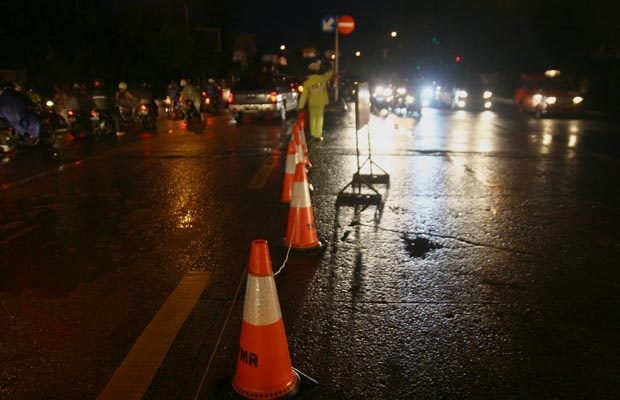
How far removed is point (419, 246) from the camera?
6.43m

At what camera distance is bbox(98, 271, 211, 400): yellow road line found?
3.61 m

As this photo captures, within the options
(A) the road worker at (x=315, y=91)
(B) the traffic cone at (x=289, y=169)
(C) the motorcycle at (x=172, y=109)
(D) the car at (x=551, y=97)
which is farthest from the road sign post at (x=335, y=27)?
(B) the traffic cone at (x=289, y=169)

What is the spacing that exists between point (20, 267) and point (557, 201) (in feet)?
22.7

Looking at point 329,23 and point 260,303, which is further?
point 329,23

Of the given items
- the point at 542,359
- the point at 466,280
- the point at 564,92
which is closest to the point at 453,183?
the point at 466,280

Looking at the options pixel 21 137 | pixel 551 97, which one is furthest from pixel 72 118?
pixel 551 97

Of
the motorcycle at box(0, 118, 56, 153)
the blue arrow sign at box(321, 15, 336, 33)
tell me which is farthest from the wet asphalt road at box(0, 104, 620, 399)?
the blue arrow sign at box(321, 15, 336, 33)

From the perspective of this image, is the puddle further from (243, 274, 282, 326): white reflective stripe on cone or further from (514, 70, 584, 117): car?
(514, 70, 584, 117): car

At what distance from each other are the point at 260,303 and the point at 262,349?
253 millimetres

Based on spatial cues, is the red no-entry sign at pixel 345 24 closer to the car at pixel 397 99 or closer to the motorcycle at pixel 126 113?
the car at pixel 397 99

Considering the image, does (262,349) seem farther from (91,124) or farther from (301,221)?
(91,124)

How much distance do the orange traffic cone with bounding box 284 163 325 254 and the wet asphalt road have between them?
23 centimetres

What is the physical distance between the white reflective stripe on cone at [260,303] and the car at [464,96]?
29.4 meters

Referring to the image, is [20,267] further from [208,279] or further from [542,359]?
[542,359]
